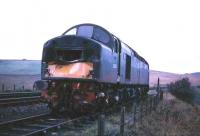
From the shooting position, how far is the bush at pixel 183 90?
44394mm

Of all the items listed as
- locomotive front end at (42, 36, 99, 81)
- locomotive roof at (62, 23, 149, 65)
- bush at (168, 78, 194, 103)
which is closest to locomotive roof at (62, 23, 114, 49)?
locomotive roof at (62, 23, 149, 65)

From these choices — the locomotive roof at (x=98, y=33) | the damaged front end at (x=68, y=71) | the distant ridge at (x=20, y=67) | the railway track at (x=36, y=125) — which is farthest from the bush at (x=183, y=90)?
the distant ridge at (x=20, y=67)

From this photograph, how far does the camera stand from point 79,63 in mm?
15523

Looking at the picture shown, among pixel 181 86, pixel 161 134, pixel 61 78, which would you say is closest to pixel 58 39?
pixel 61 78

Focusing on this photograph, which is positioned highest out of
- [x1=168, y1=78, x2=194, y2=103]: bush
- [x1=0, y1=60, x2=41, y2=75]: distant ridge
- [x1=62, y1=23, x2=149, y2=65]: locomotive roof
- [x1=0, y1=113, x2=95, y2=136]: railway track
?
[x1=0, y1=60, x2=41, y2=75]: distant ridge

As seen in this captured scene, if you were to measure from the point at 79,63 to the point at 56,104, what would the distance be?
184 centimetres

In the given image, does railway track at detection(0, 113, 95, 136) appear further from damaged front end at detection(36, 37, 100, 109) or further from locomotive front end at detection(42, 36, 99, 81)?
locomotive front end at detection(42, 36, 99, 81)

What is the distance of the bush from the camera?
4439cm

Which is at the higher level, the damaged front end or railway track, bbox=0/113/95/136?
the damaged front end

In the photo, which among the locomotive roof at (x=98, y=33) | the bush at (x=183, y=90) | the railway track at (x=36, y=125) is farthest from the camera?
the bush at (x=183, y=90)

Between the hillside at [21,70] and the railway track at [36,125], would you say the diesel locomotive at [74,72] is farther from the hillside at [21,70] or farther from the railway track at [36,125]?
the hillside at [21,70]

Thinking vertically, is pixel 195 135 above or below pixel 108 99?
below

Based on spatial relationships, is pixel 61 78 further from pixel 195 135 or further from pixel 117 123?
pixel 195 135

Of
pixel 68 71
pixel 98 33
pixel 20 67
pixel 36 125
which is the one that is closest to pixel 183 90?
pixel 98 33
